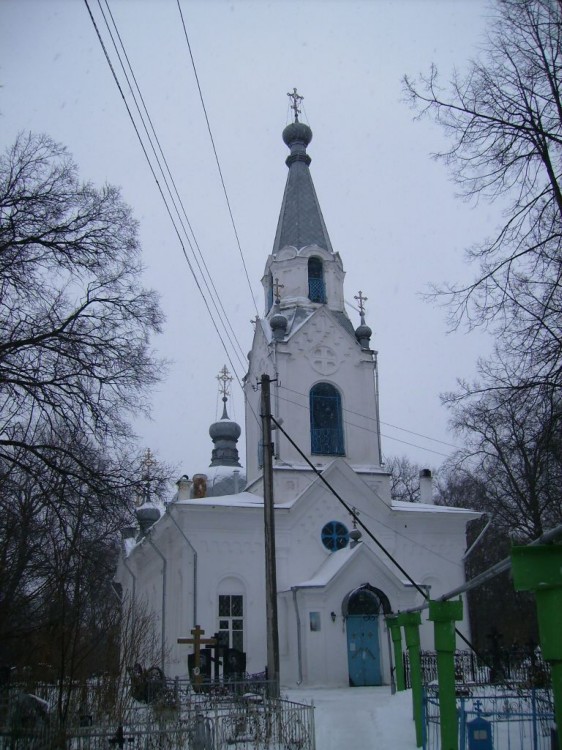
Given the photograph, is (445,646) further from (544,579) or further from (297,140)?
(297,140)

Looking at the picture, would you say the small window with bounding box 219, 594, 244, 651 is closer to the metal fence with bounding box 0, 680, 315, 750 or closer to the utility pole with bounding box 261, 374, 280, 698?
the utility pole with bounding box 261, 374, 280, 698

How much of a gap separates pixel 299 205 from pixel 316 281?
131 inches

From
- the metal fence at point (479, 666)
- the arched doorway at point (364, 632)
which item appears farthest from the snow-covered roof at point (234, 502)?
the metal fence at point (479, 666)

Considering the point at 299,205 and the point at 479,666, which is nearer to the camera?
the point at 479,666

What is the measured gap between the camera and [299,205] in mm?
30750

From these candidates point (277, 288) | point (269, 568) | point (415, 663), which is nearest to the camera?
point (415, 663)

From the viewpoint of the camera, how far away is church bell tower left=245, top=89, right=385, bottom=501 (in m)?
26.7

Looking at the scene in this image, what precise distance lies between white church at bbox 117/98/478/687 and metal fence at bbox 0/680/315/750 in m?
8.58

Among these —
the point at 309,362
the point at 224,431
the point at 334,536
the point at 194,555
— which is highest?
the point at 224,431

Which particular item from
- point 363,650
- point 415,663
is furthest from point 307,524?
point 415,663

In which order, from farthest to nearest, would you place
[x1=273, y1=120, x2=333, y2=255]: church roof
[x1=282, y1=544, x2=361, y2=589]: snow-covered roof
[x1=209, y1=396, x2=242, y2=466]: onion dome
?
[x1=209, y1=396, x2=242, y2=466]: onion dome, [x1=273, y1=120, x2=333, y2=255]: church roof, [x1=282, y1=544, x2=361, y2=589]: snow-covered roof

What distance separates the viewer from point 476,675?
72.1 ft

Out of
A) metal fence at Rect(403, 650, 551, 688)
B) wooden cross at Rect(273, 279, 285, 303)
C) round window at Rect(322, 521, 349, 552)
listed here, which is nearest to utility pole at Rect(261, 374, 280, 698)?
metal fence at Rect(403, 650, 551, 688)

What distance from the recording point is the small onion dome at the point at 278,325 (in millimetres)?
27609
